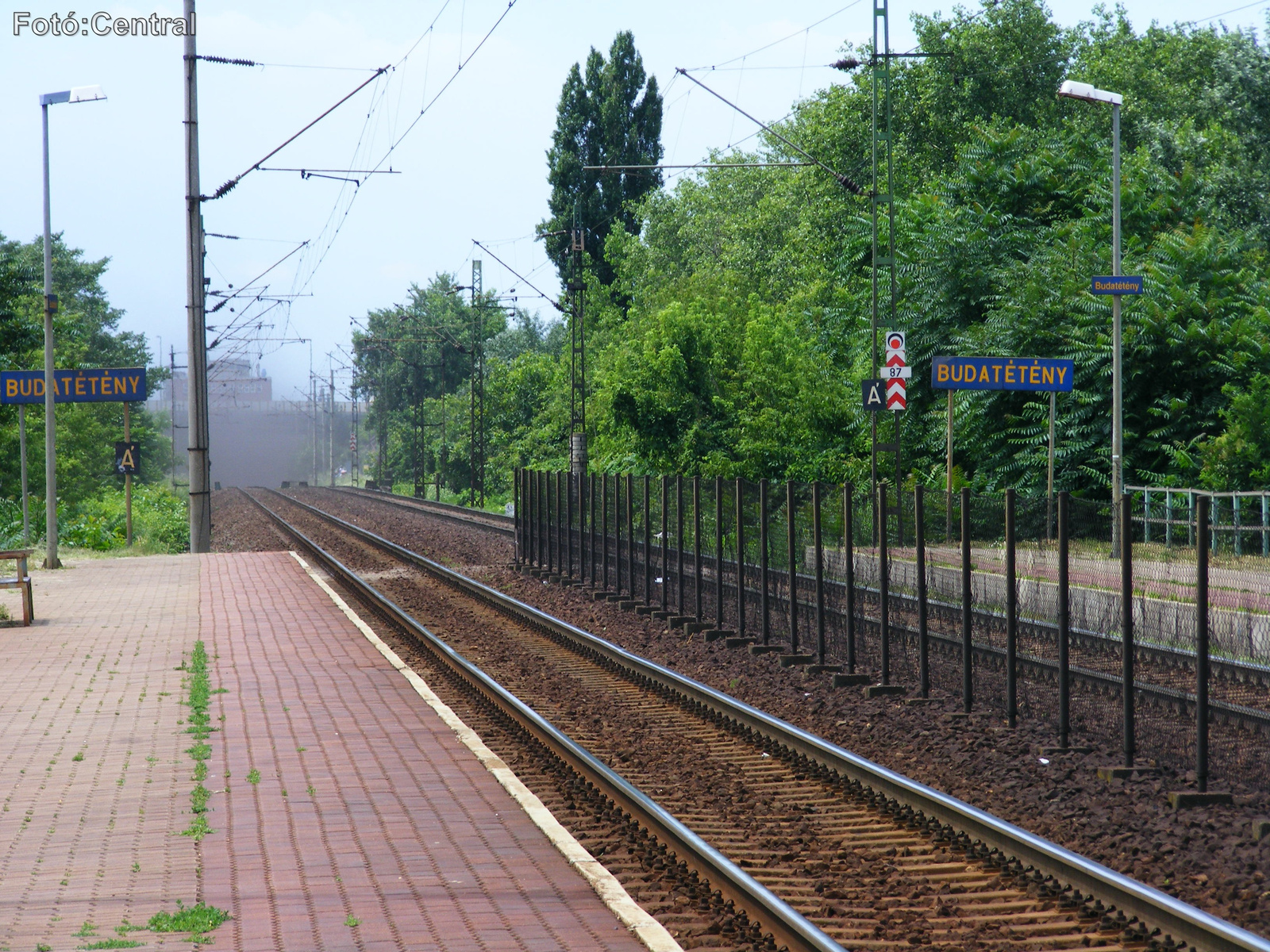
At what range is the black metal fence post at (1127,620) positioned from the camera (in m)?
8.34

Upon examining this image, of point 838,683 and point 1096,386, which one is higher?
point 1096,386

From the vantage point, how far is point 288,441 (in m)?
147

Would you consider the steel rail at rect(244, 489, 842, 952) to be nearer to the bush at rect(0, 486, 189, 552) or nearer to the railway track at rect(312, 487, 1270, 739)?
the railway track at rect(312, 487, 1270, 739)

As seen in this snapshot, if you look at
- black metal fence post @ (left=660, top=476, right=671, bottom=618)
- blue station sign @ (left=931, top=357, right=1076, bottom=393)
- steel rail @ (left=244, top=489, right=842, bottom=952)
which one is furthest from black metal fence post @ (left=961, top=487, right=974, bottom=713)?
blue station sign @ (left=931, top=357, right=1076, bottom=393)

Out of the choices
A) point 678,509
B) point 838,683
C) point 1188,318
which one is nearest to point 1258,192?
point 1188,318

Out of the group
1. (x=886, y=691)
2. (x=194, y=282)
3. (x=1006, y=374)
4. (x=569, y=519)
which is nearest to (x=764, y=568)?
(x=886, y=691)

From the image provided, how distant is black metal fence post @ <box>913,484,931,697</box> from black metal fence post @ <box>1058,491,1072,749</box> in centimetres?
178

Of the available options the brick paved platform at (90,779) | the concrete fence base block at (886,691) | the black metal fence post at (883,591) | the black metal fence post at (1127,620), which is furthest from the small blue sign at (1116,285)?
the brick paved platform at (90,779)

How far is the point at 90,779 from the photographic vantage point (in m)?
8.12

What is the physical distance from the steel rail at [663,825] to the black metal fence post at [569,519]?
A: 7.69 metres

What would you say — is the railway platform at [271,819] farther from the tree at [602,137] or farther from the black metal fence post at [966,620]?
the tree at [602,137]

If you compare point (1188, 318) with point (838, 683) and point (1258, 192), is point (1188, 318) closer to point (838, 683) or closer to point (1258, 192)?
point (1258, 192)

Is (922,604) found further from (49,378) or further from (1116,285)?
(49,378)

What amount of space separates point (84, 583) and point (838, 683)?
16.2 m
